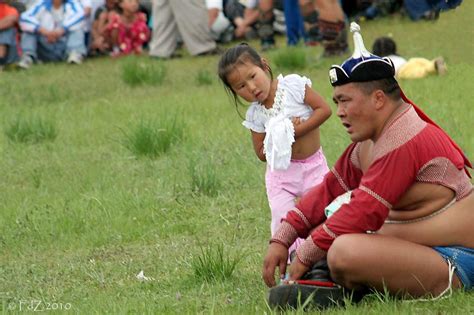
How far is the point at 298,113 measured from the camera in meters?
5.65

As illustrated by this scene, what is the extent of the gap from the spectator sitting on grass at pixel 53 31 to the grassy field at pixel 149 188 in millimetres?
A: 1956

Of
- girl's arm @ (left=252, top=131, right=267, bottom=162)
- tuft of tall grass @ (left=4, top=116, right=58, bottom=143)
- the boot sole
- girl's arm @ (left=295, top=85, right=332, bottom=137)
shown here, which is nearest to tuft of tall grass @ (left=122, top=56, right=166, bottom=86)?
tuft of tall grass @ (left=4, top=116, right=58, bottom=143)

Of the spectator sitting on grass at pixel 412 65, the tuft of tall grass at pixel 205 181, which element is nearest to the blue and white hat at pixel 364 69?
the tuft of tall grass at pixel 205 181

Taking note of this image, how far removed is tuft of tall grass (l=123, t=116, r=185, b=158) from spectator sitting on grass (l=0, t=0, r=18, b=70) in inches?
220

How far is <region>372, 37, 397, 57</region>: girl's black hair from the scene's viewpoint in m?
10.5

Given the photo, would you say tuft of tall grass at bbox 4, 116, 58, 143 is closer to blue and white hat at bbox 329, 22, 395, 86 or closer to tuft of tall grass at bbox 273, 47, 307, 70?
tuft of tall grass at bbox 273, 47, 307, 70

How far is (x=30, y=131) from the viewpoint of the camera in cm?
895

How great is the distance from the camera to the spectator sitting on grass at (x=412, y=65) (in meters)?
9.98

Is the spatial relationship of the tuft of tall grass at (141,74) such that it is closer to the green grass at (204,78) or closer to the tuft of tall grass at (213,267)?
the green grass at (204,78)

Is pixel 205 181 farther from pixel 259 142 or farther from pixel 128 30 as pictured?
pixel 128 30

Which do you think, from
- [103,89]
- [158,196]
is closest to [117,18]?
[103,89]

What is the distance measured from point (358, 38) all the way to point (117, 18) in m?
9.95

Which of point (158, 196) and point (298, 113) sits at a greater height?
point (298, 113)

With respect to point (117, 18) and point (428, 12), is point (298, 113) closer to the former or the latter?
point (428, 12)
